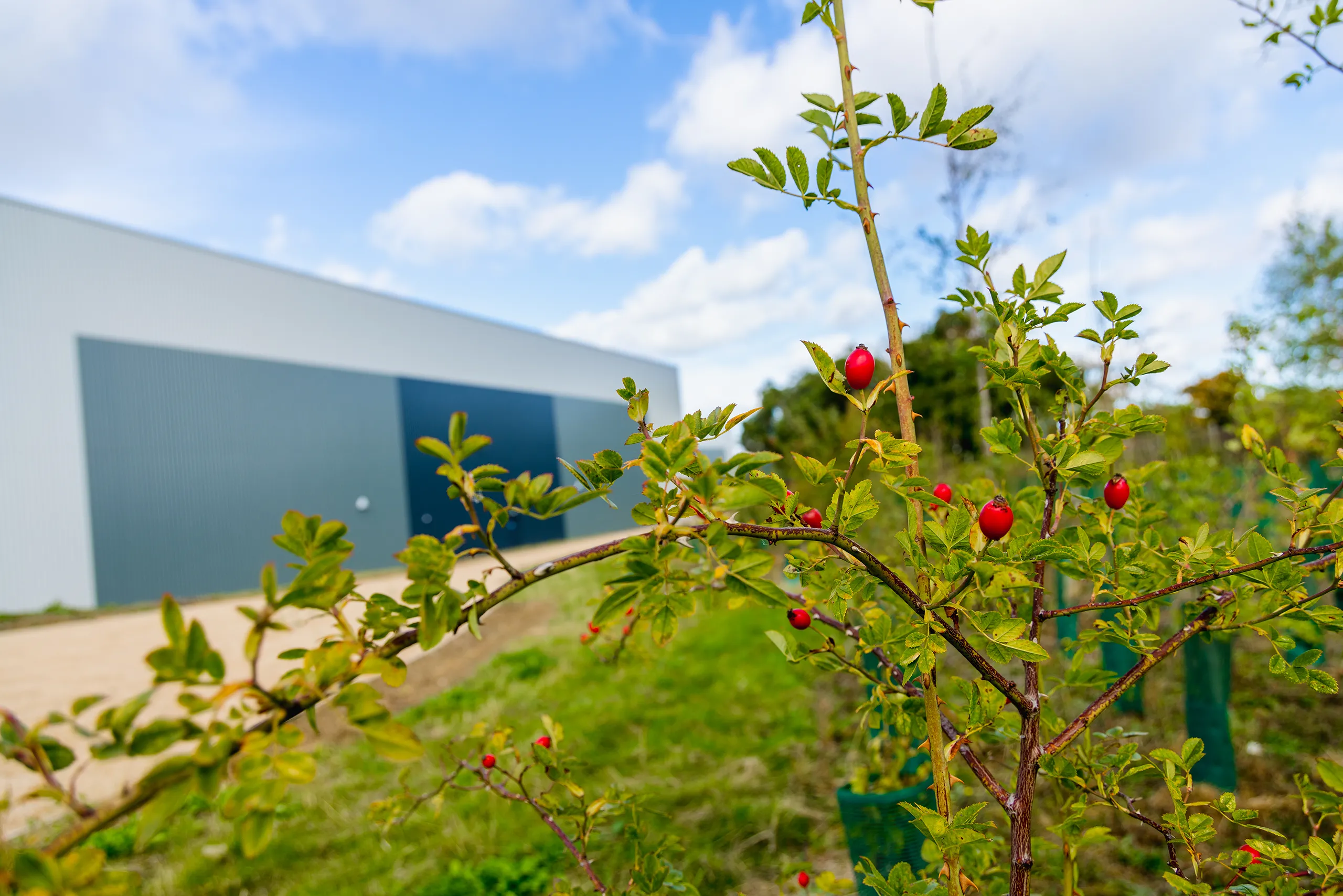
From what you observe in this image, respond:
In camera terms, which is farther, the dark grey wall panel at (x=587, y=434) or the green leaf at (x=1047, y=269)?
the dark grey wall panel at (x=587, y=434)

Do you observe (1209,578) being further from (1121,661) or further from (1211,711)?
(1121,661)

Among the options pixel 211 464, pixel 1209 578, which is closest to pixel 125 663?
pixel 211 464

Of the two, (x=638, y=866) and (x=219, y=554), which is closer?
(x=638, y=866)

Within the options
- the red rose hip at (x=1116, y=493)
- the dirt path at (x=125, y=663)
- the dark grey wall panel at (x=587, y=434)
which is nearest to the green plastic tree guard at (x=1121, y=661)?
the red rose hip at (x=1116, y=493)

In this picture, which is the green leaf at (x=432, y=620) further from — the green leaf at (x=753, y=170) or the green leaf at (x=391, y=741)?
the green leaf at (x=753, y=170)

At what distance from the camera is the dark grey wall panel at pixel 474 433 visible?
60.1 feet

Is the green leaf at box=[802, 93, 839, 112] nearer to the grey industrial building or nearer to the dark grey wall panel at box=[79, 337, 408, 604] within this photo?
the grey industrial building

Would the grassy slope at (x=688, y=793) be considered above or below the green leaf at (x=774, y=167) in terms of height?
below

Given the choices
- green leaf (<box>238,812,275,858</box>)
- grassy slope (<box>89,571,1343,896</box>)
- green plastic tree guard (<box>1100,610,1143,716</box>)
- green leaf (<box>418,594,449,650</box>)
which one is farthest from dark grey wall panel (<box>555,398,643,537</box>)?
green leaf (<box>238,812,275,858</box>)

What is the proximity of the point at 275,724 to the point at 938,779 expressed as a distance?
2.25 ft

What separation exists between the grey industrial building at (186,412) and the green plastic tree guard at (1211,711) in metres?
7.61

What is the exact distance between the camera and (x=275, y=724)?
20.1 inches

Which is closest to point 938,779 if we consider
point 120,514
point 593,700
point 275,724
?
point 275,724

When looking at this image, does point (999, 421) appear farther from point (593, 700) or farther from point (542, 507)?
point (593, 700)
